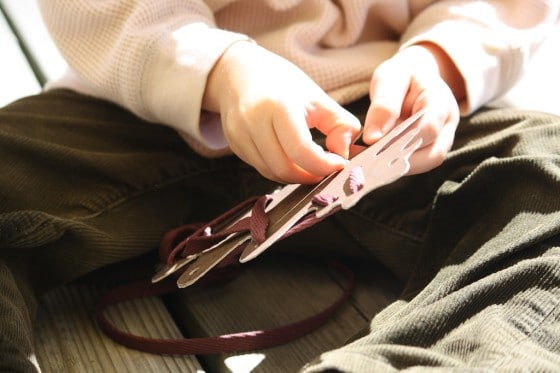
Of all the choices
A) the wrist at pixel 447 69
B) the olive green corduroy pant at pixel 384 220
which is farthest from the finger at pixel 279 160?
the wrist at pixel 447 69

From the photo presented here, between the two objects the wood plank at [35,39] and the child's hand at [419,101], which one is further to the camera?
the wood plank at [35,39]

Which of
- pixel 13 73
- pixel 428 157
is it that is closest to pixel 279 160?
pixel 428 157

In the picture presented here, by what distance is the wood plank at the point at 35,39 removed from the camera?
40.5 inches

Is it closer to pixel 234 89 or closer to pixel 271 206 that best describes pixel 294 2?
pixel 234 89

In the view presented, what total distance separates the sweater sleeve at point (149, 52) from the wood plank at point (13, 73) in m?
0.21

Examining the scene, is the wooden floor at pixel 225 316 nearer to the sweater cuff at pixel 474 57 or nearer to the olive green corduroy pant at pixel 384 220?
the olive green corduroy pant at pixel 384 220

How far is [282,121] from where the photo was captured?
1.87ft

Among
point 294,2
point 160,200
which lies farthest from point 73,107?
point 294,2

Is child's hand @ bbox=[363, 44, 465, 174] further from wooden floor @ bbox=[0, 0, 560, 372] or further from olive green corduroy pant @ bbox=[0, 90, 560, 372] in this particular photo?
wooden floor @ bbox=[0, 0, 560, 372]

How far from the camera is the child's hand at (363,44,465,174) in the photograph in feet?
1.99

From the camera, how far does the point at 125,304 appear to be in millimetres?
695

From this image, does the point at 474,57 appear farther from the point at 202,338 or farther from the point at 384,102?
the point at 202,338

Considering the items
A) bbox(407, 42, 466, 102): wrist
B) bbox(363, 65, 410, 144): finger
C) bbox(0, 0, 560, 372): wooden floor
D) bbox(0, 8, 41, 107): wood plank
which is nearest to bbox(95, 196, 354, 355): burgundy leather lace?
bbox(0, 0, 560, 372): wooden floor

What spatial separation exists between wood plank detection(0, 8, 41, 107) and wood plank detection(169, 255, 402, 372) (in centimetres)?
42
